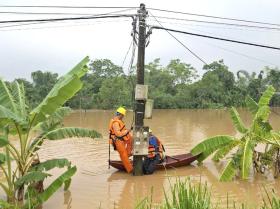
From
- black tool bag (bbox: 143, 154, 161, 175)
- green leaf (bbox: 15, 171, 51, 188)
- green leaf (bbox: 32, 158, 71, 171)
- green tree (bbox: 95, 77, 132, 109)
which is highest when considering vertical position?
green tree (bbox: 95, 77, 132, 109)

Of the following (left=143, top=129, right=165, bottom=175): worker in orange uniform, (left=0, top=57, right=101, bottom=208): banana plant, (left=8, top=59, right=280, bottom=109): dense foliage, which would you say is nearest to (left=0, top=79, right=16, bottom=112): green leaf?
(left=0, top=57, right=101, bottom=208): banana plant

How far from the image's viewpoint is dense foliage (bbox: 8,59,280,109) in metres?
44.5

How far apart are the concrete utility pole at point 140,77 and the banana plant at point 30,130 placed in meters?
1.98

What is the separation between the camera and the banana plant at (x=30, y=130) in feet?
26.9

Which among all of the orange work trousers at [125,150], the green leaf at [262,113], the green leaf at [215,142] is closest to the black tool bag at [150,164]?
the orange work trousers at [125,150]

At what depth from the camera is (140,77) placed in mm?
11289

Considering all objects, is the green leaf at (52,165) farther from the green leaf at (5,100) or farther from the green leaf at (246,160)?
the green leaf at (246,160)

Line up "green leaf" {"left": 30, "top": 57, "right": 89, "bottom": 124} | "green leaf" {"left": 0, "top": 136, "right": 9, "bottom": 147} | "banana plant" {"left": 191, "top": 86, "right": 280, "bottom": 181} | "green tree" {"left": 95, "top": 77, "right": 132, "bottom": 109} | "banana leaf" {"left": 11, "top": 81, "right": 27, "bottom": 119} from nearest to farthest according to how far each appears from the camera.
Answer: "green leaf" {"left": 0, "top": 136, "right": 9, "bottom": 147}, "green leaf" {"left": 30, "top": 57, "right": 89, "bottom": 124}, "banana leaf" {"left": 11, "top": 81, "right": 27, "bottom": 119}, "banana plant" {"left": 191, "top": 86, "right": 280, "bottom": 181}, "green tree" {"left": 95, "top": 77, "right": 132, "bottom": 109}

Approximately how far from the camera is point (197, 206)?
310 centimetres

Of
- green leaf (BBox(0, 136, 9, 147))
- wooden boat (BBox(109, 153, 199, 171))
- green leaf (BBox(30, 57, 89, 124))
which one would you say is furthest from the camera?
wooden boat (BBox(109, 153, 199, 171))

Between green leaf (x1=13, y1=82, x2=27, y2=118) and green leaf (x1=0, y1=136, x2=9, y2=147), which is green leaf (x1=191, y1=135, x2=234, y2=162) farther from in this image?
green leaf (x1=0, y1=136, x2=9, y2=147)

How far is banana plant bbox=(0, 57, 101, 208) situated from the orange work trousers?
1744 mm

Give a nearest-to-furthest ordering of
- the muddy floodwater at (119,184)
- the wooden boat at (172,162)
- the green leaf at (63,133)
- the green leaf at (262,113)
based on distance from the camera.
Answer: the green leaf at (63,133) → the muddy floodwater at (119,184) → the green leaf at (262,113) → the wooden boat at (172,162)

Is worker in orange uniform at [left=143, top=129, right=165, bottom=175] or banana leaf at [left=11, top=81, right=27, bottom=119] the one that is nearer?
banana leaf at [left=11, top=81, right=27, bottom=119]
